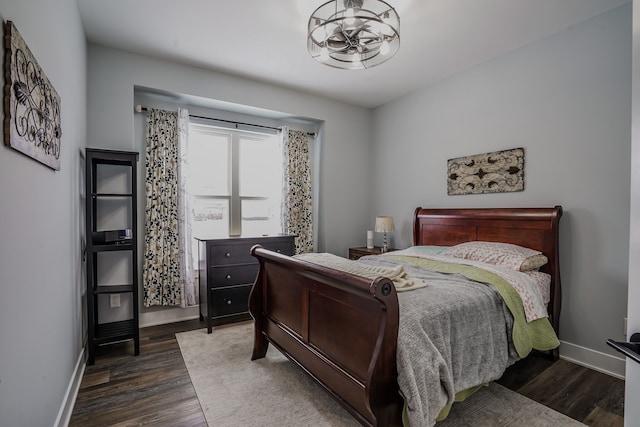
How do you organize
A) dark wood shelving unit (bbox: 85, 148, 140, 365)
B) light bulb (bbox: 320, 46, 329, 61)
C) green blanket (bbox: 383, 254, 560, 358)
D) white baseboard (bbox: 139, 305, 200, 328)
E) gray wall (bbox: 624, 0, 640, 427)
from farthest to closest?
white baseboard (bbox: 139, 305, 200, 328), dark wood shelving unit (bbox: 85, 148, 140, 365), light bulb (bbox: 320, 46, 329, 61), green blanket (bbox: 383, 254, 560, 358), gray wall (bbox: 624, 0, 640, 427)

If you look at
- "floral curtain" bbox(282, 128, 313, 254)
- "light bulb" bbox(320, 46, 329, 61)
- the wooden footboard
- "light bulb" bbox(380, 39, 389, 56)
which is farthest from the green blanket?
"floral curtain" bbox(282, 128, 313, 254)

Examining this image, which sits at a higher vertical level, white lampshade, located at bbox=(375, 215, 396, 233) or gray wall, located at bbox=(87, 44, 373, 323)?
gray wall, located at bbox=(87, 44, 373, 323)

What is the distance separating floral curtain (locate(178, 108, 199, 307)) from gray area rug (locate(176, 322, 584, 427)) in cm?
103

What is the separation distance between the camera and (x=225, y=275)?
3.46 meters

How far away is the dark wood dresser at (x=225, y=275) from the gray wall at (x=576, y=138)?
2.54 meters

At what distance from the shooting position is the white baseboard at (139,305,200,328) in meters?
3.48

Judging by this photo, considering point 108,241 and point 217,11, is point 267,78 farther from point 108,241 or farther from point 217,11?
point 108,241

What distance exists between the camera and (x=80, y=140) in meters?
2.66

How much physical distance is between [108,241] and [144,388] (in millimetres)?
1261

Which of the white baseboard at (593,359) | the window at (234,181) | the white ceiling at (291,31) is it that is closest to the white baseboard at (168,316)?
the window at (234,181)

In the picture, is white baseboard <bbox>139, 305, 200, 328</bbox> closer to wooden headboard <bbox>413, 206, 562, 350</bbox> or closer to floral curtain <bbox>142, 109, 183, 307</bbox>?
floral curtain <bbox>142, 109, 183, 307</bbox>

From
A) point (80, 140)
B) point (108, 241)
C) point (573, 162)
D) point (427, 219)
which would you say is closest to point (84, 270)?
point (108, 241)

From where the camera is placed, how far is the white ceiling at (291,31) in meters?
2.47

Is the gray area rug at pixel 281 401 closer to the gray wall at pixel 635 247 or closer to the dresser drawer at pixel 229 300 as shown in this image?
the dresser drawer at pixel 229 300
